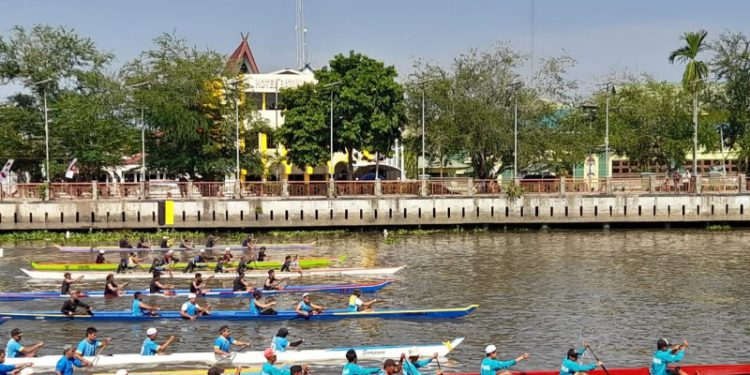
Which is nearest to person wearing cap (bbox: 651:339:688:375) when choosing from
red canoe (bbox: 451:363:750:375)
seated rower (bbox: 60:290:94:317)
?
red canoe (bbox: 451:363:750:375)

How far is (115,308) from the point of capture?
106 ft

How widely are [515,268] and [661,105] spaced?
35051mm

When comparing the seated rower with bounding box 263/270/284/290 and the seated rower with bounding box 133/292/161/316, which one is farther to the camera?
the seated rower with bounding box 263/270/284/290

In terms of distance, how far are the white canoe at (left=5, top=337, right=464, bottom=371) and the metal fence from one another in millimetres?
35144

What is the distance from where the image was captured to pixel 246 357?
23.3 m

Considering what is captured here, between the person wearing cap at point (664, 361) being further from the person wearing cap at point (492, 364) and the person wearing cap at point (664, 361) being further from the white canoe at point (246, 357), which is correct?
the white canoe at point (246, 357)

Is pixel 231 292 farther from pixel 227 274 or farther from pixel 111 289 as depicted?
pixel 111 289

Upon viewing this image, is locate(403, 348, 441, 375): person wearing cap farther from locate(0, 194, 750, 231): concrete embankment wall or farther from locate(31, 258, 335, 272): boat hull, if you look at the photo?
locate(0, 194, 750, 231): concrete embankment wall

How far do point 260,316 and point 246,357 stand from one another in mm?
5429

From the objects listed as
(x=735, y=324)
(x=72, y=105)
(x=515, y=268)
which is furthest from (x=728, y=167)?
(x=72, y=105)

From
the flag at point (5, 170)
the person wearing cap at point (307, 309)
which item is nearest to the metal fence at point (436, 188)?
the flag at point (5, 170)

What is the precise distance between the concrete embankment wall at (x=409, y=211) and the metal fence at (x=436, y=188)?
0.72 meters

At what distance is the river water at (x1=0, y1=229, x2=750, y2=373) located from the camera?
1042 inches

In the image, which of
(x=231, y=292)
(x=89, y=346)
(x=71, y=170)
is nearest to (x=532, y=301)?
(x=231, y=292)
